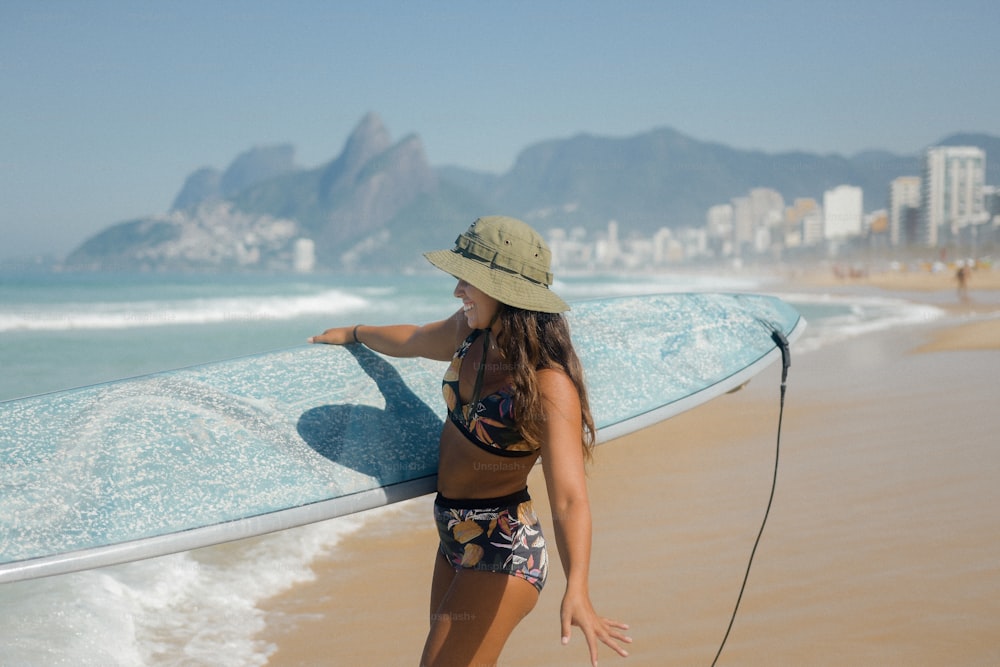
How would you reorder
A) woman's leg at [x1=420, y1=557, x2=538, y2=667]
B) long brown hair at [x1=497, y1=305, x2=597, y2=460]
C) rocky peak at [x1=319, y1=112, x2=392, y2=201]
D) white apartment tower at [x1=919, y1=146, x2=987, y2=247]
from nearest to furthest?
long brown hair at [x1=497, y1=305, x2=597, y2=460] < woman's leg at [x1=420, y1=557, x2=538, y2=667] < white apartment tower at [x1=919, y1=146, x2=987, y2=247] < rocky peak at [x1=319, y1=112, x2=392, y2=201]

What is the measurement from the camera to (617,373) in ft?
8.48

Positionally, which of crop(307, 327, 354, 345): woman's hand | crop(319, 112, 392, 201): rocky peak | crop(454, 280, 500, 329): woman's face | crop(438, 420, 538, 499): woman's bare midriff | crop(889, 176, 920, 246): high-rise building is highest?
crop(319, 112, 392, 201): rocky peak

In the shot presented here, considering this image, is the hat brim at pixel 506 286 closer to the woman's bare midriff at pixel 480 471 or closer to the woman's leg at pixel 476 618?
the woman's bare midriff at pixel 480 471

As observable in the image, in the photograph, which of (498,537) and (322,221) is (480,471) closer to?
(498,537)

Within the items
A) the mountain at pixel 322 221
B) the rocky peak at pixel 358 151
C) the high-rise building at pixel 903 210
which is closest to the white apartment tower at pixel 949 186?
the high-rise building at pixel 903 210

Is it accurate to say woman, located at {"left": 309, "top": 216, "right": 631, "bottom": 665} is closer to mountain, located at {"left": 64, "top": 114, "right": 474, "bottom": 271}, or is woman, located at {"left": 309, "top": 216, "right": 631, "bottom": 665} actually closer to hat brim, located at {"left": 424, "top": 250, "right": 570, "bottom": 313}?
hat brim, located at {"left": 424, "top": 250, "right": 570, "bottom": 313}

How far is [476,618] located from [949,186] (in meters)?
94.4

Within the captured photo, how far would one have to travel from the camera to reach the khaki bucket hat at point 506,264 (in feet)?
4.58

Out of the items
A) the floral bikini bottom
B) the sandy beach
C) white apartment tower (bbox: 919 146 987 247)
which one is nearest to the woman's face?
the floral bikini bottom

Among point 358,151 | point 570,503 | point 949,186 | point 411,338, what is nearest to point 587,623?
point 570,503

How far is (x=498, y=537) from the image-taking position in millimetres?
1475

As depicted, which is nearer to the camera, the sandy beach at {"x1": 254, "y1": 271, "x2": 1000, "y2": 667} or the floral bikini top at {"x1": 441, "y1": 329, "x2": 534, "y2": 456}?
the floral bikini top at {"x1": 441, "y1": 329, "x2": 534, "y2": 456}

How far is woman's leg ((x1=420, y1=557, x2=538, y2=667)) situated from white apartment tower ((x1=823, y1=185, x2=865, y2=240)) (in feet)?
325

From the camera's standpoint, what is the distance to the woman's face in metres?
1.45
